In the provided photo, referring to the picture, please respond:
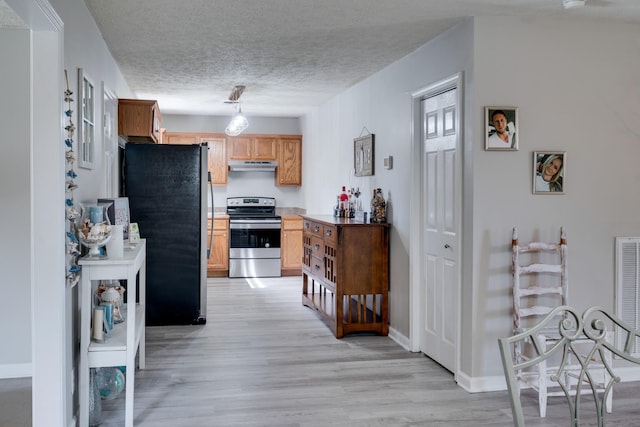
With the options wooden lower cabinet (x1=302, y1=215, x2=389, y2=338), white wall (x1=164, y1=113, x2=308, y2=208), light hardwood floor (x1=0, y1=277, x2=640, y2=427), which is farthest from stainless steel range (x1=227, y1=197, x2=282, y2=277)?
wooden lower cabinet (x1=302, y1=215, x2=389, y2=338)

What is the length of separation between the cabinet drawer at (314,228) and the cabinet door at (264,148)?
2.72 metres

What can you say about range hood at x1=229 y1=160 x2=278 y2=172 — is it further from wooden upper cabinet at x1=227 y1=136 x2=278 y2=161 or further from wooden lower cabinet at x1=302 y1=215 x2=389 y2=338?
wooden lower cabinet at x1=302 y1=215 x2=389 y2=338

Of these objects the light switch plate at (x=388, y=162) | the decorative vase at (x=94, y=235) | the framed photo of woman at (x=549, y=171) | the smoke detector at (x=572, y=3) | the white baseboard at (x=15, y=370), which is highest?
the smoke detector at (x=572, y=3)

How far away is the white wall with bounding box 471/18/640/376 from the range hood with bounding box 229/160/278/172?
18.0ft

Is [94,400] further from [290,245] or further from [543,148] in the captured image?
[290,245]

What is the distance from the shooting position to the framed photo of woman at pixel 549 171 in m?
3.66

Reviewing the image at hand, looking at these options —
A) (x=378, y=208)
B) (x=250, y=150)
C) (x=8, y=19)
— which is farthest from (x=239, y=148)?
(x=8, y=19)

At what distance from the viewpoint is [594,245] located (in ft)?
12.4

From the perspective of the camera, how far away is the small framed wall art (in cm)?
544

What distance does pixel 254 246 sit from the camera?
27.1 ft

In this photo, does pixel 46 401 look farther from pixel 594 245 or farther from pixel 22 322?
pixel 594 245

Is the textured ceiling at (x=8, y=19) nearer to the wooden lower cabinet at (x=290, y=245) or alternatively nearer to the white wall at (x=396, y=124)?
the white wall at (x=396, y=124)

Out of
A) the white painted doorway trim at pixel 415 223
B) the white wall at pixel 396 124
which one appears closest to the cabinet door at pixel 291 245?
the white wall at pixel 396 124

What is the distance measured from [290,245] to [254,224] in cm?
65
